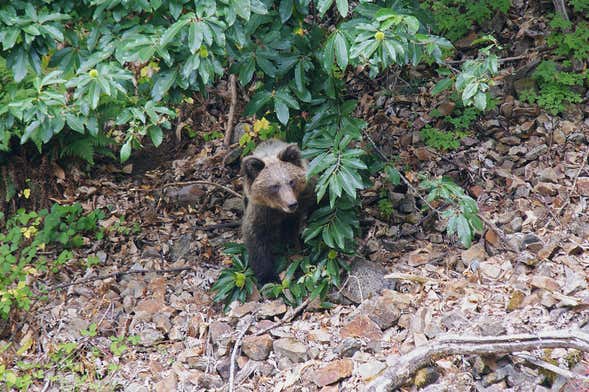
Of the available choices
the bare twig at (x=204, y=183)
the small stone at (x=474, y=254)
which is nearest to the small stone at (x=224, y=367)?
the small stone at (x=474, y=254)

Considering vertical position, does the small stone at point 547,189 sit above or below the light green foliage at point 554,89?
below

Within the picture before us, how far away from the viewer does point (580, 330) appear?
5020mm

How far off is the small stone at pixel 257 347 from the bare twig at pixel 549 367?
2.17 metres

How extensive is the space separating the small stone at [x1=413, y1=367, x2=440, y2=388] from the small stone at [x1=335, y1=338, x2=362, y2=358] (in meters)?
0.73

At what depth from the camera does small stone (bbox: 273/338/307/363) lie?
5945 mm

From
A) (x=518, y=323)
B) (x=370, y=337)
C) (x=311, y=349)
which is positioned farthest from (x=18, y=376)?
(x=518, y=323)

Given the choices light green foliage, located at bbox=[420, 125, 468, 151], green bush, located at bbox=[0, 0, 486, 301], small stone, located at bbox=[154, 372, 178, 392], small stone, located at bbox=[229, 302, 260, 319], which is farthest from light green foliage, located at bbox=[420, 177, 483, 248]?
small stone, located at bbox=[154, 372, 178, 392]

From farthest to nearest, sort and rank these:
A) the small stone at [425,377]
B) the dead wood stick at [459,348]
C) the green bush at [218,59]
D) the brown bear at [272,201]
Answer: the brown bear at [272,201]
the small stone at [425,377]
the green bush at [218,59]
the dead wood stick at [459,348]

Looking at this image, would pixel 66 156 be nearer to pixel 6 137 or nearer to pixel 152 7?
pixel 6 137

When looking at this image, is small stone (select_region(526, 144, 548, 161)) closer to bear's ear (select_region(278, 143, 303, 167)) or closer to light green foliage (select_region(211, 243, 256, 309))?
bear's ear (select_region(278, 143, 303, 167))

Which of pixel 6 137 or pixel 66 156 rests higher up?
pixel 6 137

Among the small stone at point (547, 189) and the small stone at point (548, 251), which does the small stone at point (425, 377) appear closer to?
the small stone at point (548, 251)

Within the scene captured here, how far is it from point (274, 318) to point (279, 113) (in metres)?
2.01

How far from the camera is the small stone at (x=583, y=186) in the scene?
→ 267 inches
